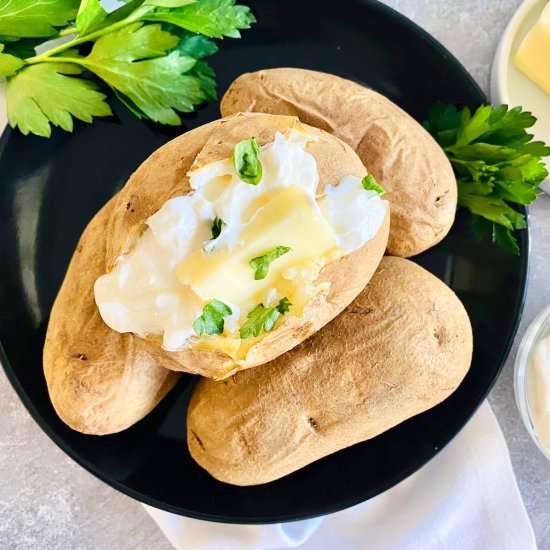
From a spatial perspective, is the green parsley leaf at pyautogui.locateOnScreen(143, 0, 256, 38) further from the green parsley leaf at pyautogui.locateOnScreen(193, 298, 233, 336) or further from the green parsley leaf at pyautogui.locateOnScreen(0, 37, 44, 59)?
the green parsley leaf at pyautogui.locateOnScreen(193, 298, 233, 336)

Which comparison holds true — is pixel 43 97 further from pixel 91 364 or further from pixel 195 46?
pixel 91 364

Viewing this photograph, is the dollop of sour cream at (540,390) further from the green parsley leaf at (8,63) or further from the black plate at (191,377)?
the green parsley leaf at (8,63)

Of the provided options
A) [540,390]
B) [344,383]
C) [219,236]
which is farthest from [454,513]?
[219,236]

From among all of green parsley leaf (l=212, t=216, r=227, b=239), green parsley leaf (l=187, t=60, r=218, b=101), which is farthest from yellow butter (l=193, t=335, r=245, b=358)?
green parsley leaf (l=187, t=60, r=218, b=101)

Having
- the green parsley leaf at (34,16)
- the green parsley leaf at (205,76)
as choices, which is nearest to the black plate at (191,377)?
the green parsley leaf at (205,76)

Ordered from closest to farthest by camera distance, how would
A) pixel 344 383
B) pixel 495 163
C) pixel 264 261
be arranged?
pixel 264 261, pixel 344 383, pixel 495 163

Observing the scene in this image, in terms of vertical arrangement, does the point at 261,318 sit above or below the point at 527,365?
above
